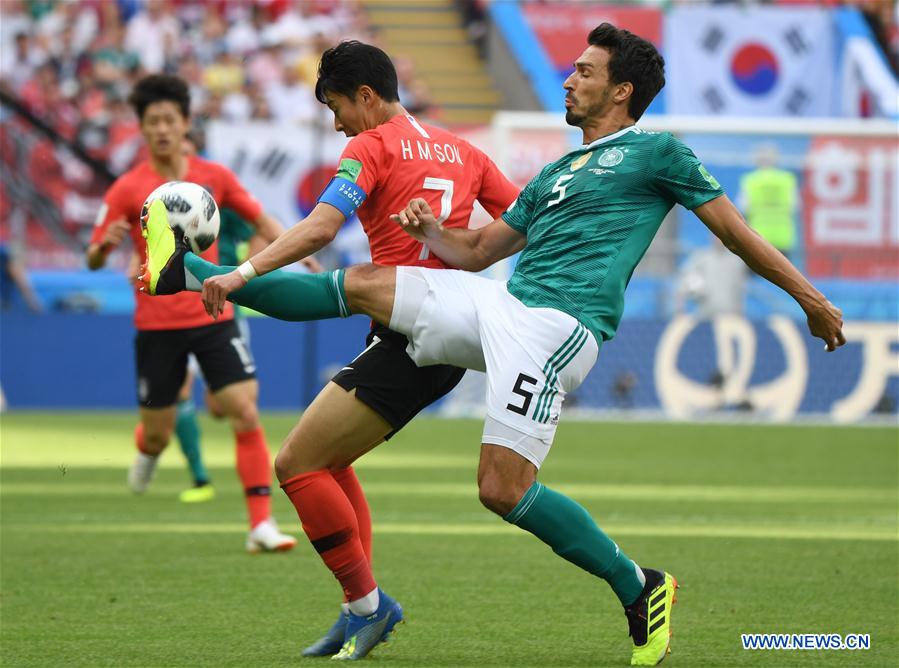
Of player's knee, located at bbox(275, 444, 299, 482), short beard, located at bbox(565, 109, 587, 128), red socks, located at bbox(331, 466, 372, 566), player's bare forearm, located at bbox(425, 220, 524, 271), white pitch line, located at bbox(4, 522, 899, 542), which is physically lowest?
white pitch line, located at bbox(4, 522, 899, 542)

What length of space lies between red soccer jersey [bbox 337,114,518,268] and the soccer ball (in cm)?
54

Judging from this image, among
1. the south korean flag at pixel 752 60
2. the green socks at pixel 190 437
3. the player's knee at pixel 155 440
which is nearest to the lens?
the player's knee at pixel 155 440

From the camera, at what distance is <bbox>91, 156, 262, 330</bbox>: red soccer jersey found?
343 inches

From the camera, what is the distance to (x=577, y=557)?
5250 mm

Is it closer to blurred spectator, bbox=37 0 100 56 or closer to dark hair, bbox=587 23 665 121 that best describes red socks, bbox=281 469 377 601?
dark hair, bbox=587 23 665 121

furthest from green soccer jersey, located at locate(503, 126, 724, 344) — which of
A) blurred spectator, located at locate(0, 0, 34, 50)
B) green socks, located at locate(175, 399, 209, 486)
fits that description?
blurred spectator, located at locate(0, 0, 34, 50)

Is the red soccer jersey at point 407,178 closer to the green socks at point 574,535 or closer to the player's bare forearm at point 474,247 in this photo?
the player's bare forearm at point 474,247

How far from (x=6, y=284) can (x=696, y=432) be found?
8641 millimetres

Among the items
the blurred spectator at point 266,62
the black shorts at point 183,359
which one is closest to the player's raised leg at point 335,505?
the black shorts at point 183,359

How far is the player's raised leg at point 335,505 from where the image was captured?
214 inches

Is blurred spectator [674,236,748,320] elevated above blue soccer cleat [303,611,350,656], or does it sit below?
below

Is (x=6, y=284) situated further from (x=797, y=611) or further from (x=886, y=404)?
(x=797, y=611)

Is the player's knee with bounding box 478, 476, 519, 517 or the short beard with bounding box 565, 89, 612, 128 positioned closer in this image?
the player's knee with bounding box 478, 476, 519, 517

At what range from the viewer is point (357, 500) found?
5.93 m
